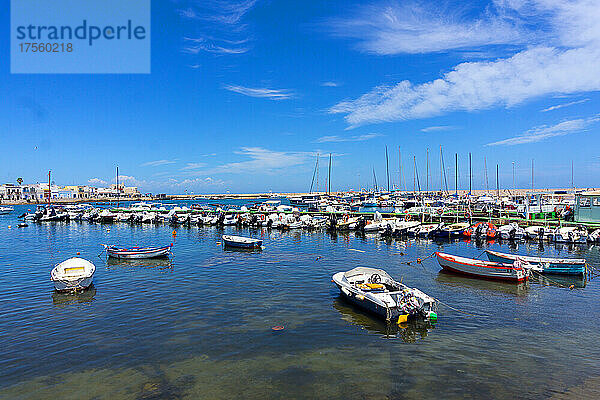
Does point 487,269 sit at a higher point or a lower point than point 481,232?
lower

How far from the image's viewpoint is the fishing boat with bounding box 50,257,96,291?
83.9 feet

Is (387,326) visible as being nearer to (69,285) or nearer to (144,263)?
(69,285)

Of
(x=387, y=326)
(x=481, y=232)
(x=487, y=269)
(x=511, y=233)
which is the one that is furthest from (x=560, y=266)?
(x=481, y=232)

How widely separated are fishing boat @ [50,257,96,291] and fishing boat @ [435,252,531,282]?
28323 mm

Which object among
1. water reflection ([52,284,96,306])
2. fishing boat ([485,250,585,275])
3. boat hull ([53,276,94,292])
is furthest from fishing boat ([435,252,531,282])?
boat hull ([53,276,94,292])

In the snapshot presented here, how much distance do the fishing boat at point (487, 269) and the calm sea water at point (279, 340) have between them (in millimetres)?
911

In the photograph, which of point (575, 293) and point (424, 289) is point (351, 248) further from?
point (575, 293)

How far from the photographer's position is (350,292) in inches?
878

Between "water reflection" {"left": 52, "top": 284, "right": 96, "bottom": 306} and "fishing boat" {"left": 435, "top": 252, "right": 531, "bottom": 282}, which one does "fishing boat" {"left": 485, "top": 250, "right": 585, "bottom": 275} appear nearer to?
"fishing boat" {"left": 435, "top": 252, "right": 531, "bottom": 282}

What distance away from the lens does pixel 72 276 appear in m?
25.8

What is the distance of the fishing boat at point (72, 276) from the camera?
25.6 meters

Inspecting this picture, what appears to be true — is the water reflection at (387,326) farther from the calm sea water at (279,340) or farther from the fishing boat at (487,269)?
the fishing boat at (487,269)

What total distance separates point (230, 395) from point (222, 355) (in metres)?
3.25

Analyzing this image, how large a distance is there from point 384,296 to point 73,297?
20604 millimetres
